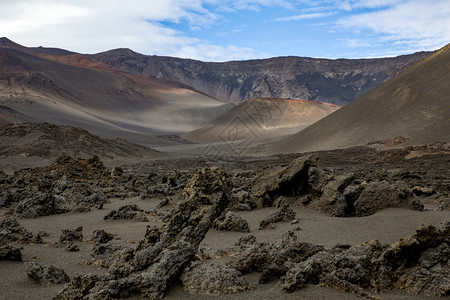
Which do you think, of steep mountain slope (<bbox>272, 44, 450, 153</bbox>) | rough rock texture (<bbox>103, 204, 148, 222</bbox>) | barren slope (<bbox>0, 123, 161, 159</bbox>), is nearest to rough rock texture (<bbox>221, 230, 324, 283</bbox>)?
rough rock texture (<bbox>103, 204, 148, 222</bbox>)

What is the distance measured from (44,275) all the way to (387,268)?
2948mm

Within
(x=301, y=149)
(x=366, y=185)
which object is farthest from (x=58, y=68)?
(x=366, y=185)

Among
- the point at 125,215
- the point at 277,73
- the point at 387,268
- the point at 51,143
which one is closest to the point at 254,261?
the point at 387,268

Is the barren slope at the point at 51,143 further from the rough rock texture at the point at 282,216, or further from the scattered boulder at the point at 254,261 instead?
the scattered boulder at the point at 254,261

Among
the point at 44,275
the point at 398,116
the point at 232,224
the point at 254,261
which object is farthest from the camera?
the point at 398,116

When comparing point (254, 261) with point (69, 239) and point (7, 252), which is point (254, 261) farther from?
point (69, 239)

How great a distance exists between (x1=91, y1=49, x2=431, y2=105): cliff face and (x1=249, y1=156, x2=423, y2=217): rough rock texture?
6103 inches

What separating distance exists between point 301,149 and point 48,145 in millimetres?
23158

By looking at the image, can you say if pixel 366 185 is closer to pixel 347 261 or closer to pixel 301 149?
pixel 347 261

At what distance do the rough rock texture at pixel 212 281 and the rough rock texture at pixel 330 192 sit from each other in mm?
3989

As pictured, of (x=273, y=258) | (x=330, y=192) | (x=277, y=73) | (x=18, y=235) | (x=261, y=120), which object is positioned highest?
(x=277, y=73)

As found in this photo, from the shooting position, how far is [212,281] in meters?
3.12

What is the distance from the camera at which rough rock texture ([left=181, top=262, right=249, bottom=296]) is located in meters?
3.07

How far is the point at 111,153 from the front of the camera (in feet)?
118
